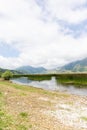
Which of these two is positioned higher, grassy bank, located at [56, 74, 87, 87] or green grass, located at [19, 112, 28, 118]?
grassy bank, located at [56, 74, 87, 87]

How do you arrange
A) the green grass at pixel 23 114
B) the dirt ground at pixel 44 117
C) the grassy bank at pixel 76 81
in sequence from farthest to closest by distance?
the grassy bank at pixel 76 81 → the green grass at pixel 23 114 → the dirt ground at pixel 44 117

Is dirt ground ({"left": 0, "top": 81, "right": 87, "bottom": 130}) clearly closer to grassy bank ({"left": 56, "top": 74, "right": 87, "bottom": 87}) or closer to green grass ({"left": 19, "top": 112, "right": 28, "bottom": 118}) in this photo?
green grass ({"left": 19, "top": 112, "right": 28, "bottom": 118})

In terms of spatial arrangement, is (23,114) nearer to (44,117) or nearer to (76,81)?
(44,117)

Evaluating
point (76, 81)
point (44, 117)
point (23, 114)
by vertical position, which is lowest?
point (44, 117)

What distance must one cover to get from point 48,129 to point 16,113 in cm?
562

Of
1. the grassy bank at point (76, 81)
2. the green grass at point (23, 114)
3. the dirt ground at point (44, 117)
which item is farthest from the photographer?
the grassy bank at point (76, 81)

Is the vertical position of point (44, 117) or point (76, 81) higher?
point (76, 81)

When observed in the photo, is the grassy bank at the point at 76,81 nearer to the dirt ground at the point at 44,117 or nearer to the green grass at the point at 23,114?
the dirt ground at the point at 44,117

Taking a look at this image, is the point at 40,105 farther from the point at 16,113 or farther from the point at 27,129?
the point at 27,129

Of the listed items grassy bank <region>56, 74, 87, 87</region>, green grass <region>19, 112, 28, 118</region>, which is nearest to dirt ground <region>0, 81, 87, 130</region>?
green grass <region>19, 112, 28, 118</region>

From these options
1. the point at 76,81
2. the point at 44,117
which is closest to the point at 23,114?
the point at 44,117

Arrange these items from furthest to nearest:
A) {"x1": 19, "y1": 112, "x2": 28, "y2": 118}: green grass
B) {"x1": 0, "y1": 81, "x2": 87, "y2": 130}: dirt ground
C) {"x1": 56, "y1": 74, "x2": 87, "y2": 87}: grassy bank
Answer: {"x1": 56, "y1": 74, "x2": 87, "y2": 87}: grassy bank < {"x1": 19, "y1": 112, "x2": 28, "y2": 118}: green grass < {"x1": 0, "y1": 81, "x2": 87, "y2": 130}: dirt ground

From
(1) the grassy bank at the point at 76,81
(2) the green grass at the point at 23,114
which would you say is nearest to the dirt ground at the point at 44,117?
(2) the green grass at the point at 23,114

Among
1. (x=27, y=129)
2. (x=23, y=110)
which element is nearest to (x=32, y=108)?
(x=23, y=110)
